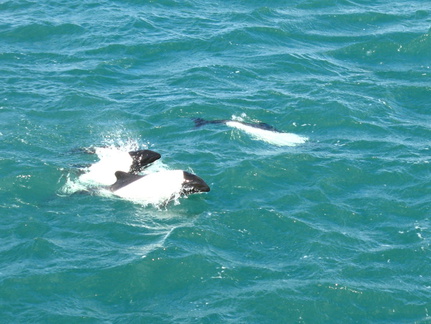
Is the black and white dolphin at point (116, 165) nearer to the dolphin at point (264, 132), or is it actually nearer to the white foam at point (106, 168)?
the white foam at point (106, 168)

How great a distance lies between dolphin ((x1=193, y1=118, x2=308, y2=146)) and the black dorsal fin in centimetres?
599

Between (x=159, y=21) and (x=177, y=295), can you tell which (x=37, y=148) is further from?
(x=159, y=21)

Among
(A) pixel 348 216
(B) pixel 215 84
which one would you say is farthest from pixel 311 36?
(A) pixel 348 216

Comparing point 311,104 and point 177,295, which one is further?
point 311,104

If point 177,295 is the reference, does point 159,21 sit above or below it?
above

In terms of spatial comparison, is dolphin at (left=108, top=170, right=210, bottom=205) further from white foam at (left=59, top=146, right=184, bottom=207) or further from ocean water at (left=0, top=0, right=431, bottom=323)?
ocean water at (left=0, top=0, right=431, bottom=323)

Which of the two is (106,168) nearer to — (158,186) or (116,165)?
(116,165)

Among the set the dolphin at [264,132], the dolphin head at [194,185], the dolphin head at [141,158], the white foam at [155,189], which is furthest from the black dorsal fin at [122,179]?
the dolphin at [264,132]

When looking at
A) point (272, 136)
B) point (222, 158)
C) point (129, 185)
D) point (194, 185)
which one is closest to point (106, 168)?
point (129, 185)

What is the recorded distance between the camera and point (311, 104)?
115ft

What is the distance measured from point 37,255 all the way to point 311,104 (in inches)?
646

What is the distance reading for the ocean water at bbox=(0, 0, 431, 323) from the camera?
75.0 ft

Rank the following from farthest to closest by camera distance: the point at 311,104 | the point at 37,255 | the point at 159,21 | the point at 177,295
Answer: the point at 159,21 < the point at 311,104 < the point at 37,255 < the point at 177,295

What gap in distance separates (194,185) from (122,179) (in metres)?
3.08
